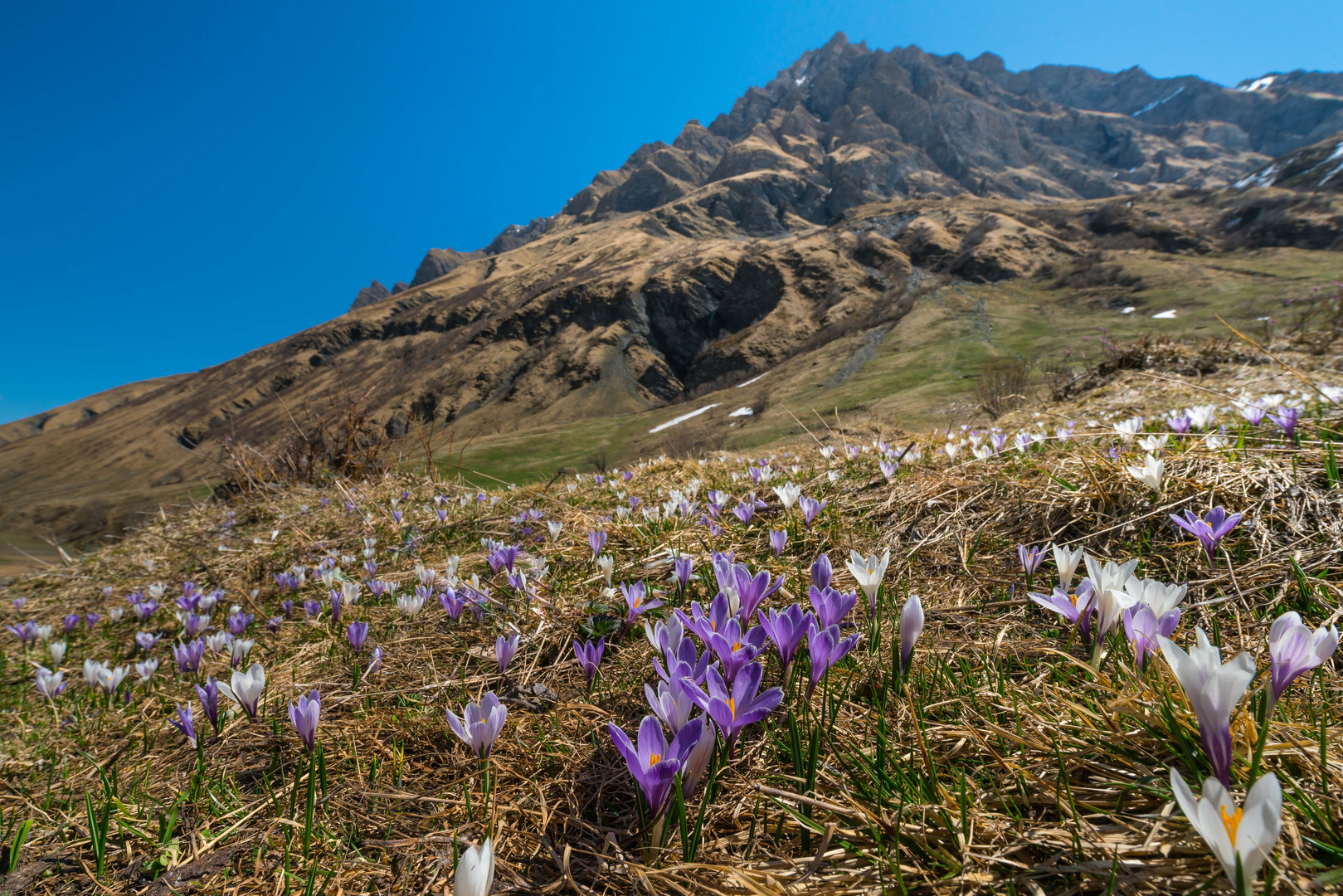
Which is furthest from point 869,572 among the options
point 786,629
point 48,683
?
point 48,683

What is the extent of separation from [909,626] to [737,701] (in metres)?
0.49

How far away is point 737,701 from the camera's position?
39.9 inches

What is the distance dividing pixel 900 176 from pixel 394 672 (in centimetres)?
19905

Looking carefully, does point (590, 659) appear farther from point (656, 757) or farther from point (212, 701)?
point (212, 701)

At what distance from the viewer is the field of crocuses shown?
86 centimetres

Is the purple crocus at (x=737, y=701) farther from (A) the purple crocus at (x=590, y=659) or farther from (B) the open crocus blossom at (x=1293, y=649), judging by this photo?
(B) the open crocus blossom at (x=1293, y=649)

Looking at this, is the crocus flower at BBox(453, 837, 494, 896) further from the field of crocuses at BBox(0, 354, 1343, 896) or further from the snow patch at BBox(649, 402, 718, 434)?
the snow patch at BBox(649, 402, 718, 434)

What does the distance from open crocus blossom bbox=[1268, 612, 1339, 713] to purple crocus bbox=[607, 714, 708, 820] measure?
3.03 feet

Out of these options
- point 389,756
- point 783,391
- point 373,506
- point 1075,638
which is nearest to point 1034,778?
point 1075,638

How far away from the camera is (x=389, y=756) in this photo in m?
1.51

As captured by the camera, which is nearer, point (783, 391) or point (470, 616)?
point (470, 616)

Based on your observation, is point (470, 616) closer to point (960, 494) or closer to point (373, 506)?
point (960, 494)

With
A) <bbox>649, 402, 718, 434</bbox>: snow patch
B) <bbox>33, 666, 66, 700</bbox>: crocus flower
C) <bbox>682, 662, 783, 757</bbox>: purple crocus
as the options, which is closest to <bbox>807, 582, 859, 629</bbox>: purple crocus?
<bbox>682, 662, 783, 757</bbox>: purple crocus

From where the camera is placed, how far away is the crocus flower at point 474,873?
2.60 ft
